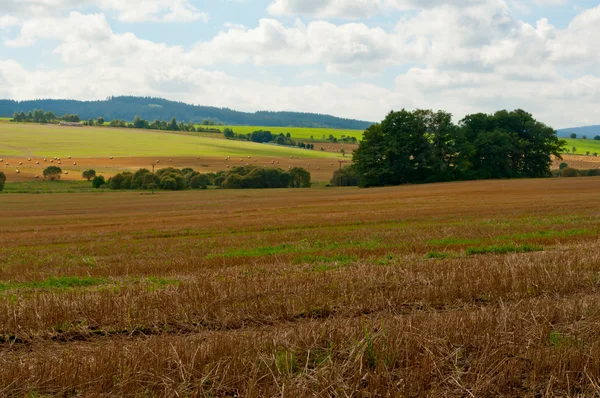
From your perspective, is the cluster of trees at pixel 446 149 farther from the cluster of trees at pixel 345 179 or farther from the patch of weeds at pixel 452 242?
the patch of weeds at pixel 452 242

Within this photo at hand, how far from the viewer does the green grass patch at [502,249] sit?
15.8 m

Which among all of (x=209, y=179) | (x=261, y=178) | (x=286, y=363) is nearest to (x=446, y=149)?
(x=261, y=178)

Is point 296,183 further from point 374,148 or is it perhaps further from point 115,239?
point 115,239

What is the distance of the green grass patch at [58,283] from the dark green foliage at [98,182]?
95845mm

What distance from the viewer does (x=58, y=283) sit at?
13.2 m

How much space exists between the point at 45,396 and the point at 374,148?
90945 millimetres

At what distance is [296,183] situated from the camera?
374 feet

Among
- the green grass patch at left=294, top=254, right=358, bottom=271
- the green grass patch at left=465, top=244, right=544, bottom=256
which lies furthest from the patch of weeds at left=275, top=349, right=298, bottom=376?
the green grass patch at left=465, top=244, right=544, bottom=256

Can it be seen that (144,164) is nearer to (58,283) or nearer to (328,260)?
(328,260)

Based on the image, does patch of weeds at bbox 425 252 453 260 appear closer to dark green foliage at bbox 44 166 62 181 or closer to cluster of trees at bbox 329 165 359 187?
cluster of trees at bbox 329 165 359 187

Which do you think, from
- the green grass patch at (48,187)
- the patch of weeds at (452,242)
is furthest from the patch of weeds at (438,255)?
the green grass patch at (48,187)

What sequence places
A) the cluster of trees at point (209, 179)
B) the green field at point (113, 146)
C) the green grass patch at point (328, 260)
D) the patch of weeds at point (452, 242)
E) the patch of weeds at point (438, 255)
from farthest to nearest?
the green field at point (113, 146) → the cluster of trees at point (209, 179) → the patch of weeds at point (452, 242) → the patch of weeds at point (438, 255) → the green grass patch at point (328, 260)

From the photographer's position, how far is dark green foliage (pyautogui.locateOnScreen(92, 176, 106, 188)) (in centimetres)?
10431

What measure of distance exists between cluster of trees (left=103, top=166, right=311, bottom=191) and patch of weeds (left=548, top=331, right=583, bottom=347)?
9723 centimetres
